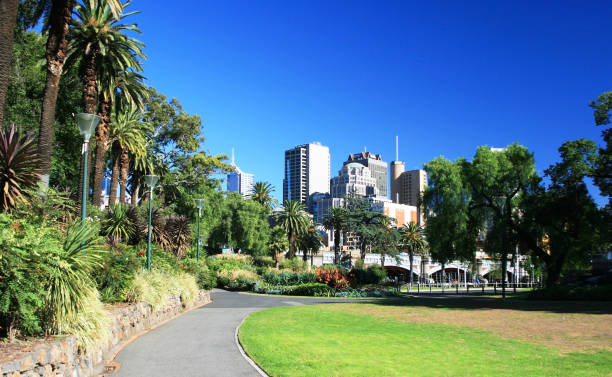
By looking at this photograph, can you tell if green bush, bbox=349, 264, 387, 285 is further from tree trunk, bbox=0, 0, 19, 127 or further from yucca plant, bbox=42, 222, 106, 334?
yucca plant, bbox=42, 222, 106, 334

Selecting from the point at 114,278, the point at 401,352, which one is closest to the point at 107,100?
the point at 114,278

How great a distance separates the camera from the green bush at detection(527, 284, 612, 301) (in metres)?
30.2

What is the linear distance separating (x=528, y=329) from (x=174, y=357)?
12.2 m

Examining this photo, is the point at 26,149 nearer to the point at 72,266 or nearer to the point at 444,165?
the point at 72,266

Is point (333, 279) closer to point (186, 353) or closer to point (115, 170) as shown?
point (115, 170)

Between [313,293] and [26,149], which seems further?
[313,293]

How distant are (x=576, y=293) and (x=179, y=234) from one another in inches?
1138

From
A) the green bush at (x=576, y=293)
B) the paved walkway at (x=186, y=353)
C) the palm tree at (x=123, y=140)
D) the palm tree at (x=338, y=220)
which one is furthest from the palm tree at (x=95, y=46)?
the palm tree at (x=338, y=220)

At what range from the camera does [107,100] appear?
28625mm

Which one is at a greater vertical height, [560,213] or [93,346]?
[560,213]

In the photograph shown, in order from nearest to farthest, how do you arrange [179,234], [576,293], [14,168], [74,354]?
[74,354], [14,168], [576,293], [179,234]

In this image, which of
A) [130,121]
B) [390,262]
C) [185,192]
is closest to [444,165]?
[130,121]

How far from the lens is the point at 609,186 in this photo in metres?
30.2

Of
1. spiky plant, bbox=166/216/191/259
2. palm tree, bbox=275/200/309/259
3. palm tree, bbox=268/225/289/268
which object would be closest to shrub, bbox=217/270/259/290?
spiky plant, bbox=166/216/191/259
